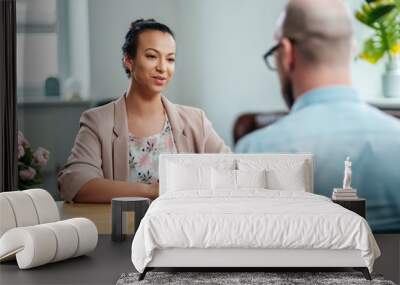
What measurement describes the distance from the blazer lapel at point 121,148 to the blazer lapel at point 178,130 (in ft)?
1.38

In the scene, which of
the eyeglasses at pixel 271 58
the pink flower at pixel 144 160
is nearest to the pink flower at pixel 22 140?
the pink flower at pixel 144 160

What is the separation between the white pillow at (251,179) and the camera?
6.83m

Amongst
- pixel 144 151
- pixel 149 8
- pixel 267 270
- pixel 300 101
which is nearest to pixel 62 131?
pixel 144 151

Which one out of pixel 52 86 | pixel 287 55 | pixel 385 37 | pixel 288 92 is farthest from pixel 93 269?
pixel 385 37

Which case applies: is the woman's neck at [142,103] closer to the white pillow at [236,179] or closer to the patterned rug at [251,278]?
the white pillow at [236,179]

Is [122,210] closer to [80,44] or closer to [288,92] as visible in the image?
[80,44]

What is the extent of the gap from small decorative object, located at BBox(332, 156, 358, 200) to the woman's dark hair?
7.01 feet

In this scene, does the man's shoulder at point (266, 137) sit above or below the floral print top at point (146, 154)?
above

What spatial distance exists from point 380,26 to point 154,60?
2205mm

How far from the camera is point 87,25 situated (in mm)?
Result: 7664

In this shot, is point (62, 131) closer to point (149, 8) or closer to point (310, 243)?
point (149, 8)

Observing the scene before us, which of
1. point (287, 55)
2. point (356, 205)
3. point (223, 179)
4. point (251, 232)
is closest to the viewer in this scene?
point (251, 232)

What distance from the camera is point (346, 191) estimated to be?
7.05m

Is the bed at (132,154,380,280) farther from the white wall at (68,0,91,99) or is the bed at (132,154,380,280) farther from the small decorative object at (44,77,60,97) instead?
the small decorative object at (44,77,60,97)
